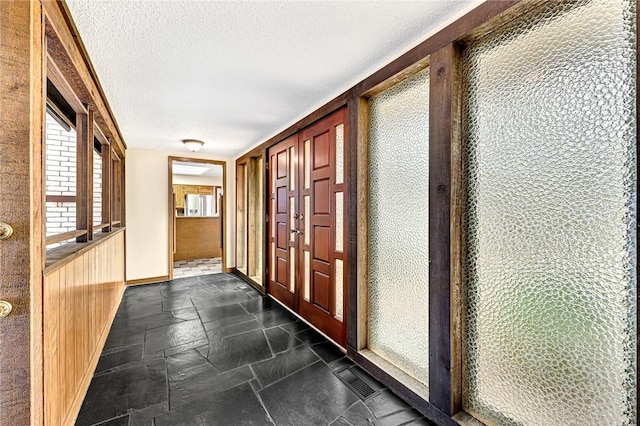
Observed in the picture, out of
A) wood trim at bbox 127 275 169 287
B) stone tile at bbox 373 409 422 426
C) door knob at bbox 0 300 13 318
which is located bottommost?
stone tile at bbox 373 409 422 426

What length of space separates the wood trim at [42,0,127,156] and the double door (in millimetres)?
1706

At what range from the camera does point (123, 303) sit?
132 inches

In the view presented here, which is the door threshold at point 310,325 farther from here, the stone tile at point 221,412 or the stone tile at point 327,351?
the stone tile at point 221,412

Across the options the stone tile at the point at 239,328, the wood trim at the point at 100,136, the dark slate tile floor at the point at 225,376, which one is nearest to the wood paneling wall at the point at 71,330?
the dark slate tile floor at the point at 225,376

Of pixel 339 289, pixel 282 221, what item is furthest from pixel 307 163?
pixel 339 289

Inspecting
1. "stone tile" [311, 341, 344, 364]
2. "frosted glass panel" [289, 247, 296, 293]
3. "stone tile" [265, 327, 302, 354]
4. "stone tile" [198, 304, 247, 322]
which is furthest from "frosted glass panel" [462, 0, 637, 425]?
"stone tile" [198, 304, 247, 322]

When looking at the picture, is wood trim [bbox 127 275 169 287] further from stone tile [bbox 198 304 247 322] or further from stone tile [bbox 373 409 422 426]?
stone tile [bbox 373 409 422 426]

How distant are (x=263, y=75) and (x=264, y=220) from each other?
6.95 ft

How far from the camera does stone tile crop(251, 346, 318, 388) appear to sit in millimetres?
1897

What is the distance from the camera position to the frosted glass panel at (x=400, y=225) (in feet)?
5.46

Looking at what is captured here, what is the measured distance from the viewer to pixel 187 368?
2.00 metres

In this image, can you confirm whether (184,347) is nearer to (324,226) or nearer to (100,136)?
A: (324,226)

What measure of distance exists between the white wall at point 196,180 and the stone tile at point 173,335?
6.77 meters

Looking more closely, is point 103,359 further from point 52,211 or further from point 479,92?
point 479,92
